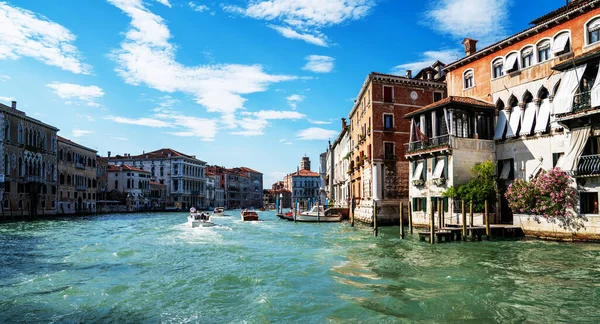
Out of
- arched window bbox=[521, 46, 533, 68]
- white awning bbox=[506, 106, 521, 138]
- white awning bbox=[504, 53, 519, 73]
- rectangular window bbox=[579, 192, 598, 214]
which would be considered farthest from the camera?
white awning bbox=[504, 53, 519, 73]

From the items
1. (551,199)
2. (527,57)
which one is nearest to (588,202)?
(551,199)

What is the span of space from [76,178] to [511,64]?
46.8 metres

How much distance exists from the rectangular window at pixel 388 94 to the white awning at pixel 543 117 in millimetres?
10156

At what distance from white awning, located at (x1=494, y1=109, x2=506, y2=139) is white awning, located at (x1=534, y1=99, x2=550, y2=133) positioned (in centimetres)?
190

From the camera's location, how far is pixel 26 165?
38.8 m

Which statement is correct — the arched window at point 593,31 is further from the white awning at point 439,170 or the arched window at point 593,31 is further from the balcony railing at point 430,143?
the white awning at point 439,170

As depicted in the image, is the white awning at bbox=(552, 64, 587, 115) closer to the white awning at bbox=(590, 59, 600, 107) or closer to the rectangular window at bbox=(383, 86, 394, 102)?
the white awning at bbox=(590, 59, 600, 107)

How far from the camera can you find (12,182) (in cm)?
3628

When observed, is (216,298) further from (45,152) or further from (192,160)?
(192,160)

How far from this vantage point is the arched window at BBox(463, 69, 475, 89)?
74.8 feet

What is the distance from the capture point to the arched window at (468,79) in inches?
898

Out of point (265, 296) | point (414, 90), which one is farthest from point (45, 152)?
point (265, 296)

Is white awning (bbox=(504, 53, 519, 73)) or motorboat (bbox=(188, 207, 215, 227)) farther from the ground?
white awning (bbox=(504, 53, 519, 73))

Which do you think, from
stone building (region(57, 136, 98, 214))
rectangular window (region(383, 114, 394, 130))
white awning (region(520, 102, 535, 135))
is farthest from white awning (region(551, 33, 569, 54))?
stone building (region(57, 136, 98, 214))
